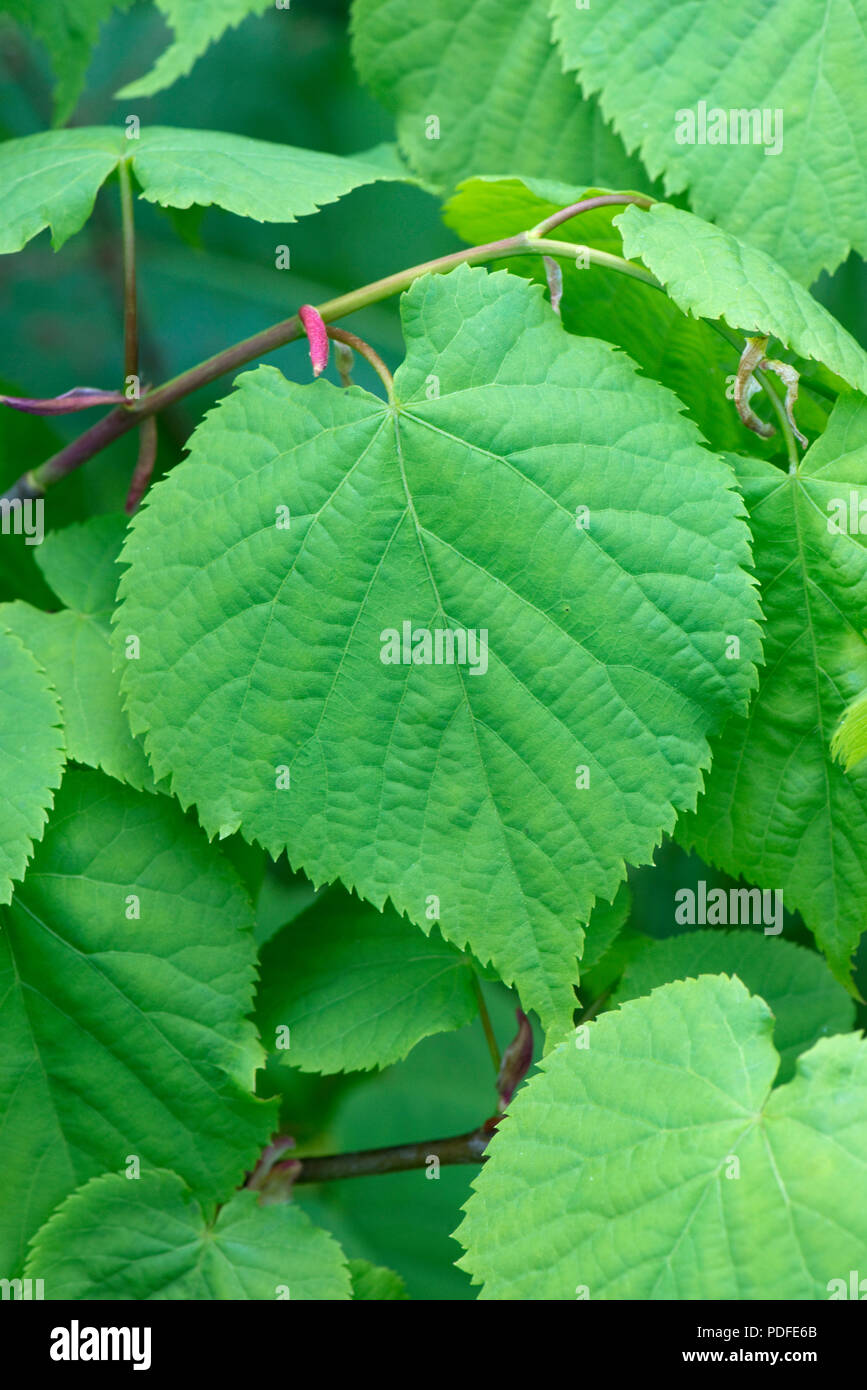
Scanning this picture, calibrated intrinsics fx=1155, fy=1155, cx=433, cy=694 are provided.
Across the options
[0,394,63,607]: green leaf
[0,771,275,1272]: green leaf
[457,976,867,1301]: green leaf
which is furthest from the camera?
[0,394,63,607]: green leaf

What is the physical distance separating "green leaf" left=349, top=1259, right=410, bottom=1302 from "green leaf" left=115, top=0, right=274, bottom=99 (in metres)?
1.39

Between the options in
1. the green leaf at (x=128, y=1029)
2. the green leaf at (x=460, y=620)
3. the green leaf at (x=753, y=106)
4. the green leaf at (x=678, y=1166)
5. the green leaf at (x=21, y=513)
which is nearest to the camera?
the green leaf at (x=678, y=1166)

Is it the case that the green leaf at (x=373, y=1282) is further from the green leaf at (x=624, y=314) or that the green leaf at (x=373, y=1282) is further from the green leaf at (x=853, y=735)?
the green leaf at (x=624, y=314)

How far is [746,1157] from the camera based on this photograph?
3.11ft

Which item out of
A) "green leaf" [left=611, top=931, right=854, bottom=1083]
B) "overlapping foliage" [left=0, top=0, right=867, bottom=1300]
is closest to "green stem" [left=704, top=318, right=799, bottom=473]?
"overlapping foliage" [left=0, top=0, right=867, bottom=1300]

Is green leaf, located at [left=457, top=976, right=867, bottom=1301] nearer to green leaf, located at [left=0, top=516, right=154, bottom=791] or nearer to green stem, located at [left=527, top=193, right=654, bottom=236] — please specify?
green leaf, located at [left=0, top=516, right=154, bottom=791]

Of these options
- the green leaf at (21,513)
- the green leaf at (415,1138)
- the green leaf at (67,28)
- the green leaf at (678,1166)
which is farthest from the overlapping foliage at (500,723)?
the green leaf at (415,1138)

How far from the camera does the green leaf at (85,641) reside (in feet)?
3.71

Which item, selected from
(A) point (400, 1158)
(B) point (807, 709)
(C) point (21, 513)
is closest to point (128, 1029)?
(A) point (400, 1158)

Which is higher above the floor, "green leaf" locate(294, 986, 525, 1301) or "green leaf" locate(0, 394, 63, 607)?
"green leaf" locate(0, 394, 63, 607)

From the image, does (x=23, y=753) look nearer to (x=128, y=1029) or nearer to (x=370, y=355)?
(x=128, y=1029)

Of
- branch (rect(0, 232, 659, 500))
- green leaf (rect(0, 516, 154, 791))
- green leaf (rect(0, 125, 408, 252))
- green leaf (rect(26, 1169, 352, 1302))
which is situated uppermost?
green leaf (rect(0, 125, 408, 252))

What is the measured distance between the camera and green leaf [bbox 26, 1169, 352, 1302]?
112 centimetres

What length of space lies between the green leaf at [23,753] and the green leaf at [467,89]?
2.74 feet
